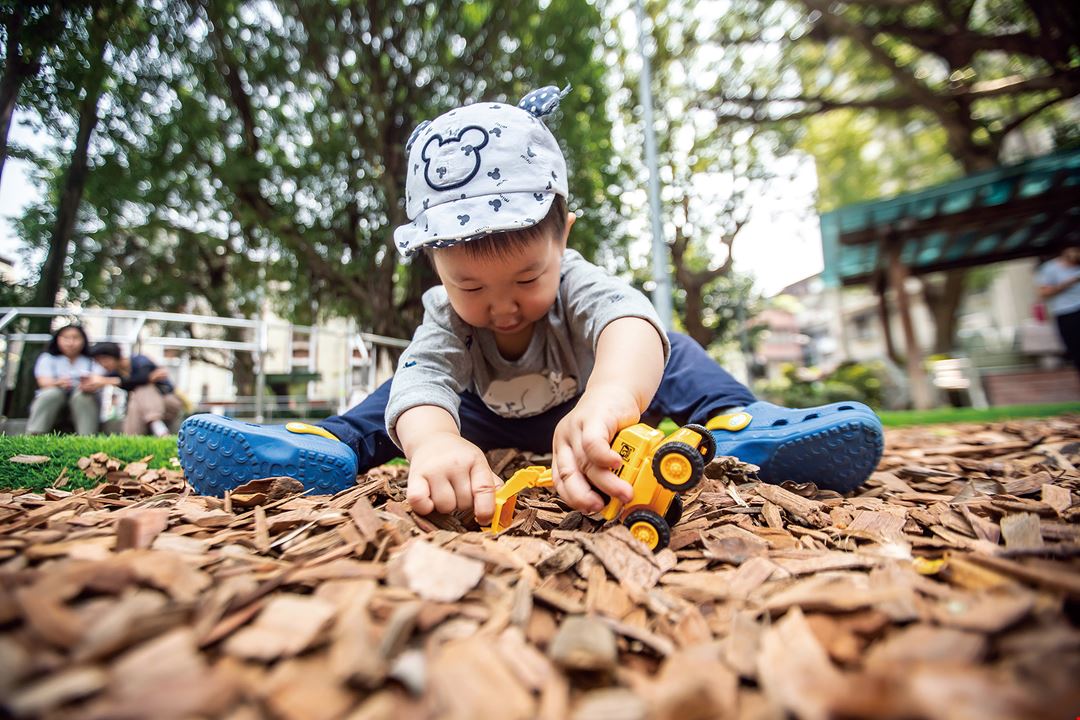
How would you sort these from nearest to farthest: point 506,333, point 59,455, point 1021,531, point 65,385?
point 1021,531 < point 506,333 < point 59,455 < point 65,385

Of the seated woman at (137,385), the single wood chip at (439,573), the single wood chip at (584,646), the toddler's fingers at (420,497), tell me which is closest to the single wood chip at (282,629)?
the single wood chip at (439,573)

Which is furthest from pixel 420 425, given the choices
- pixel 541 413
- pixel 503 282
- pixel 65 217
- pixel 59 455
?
pixel 65 217

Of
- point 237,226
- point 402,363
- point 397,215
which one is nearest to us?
point 402,363

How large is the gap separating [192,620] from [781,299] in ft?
116

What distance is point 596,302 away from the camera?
1631 millimetres

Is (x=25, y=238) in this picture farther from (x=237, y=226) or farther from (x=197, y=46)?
(x=237, y=226)

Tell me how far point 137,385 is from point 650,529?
5.29 m

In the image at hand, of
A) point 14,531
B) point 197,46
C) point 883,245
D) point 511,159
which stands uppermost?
point 197,46

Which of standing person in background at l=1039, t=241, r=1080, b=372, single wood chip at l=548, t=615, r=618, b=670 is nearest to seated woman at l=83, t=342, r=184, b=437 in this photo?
single wood chip at l=548, t=615, r=618, b=670

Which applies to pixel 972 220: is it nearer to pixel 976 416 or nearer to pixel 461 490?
pixel 976 416

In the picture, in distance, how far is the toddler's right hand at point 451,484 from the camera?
112 centimetres

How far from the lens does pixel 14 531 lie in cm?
89

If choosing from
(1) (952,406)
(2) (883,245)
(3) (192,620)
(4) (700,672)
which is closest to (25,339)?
(3) (192,620)

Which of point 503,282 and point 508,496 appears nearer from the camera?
point 508,496
